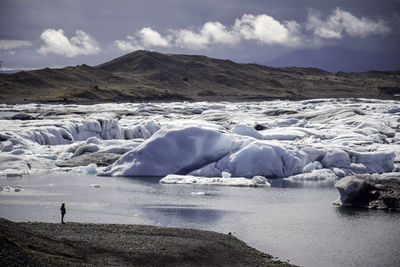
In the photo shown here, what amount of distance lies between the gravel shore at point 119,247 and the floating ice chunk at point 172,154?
15.5m

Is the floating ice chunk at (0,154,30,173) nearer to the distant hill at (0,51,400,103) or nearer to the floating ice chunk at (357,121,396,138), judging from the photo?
the floating ice chunk at (357,121,396,138)

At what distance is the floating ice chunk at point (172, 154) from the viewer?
34062mm

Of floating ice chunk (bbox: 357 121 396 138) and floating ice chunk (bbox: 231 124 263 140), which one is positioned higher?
floating ice chunk (bbox: 357 121 396 138)

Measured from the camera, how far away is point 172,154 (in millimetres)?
34312

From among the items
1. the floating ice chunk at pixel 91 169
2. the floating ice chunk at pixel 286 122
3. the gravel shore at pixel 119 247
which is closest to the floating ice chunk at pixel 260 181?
the floating ice chunk at pixel 91 169

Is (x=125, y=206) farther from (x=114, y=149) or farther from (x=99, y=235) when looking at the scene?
(x=114, y=149)

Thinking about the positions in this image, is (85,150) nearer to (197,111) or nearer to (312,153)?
(312,153)

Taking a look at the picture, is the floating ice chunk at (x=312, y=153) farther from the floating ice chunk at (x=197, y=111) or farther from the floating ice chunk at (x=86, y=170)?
the floating ice chunk at (x=197, y=111)

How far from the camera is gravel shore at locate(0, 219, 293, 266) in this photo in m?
12.1

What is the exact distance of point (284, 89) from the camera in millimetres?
153250

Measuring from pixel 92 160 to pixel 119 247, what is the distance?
76.6 ft

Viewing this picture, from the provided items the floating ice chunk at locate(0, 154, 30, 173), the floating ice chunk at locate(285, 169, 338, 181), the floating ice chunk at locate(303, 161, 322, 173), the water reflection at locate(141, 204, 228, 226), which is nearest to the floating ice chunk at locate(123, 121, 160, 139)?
the floating ice chunk at locate(0, 154, 30, 173)

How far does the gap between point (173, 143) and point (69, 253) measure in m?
21.4

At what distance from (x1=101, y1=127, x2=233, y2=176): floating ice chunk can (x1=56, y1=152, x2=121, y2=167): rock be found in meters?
2.81
